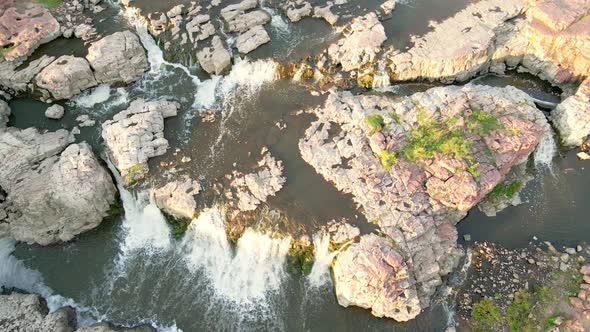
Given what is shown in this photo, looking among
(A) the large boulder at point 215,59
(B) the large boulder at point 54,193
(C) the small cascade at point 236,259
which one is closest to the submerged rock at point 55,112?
(B) the large boulder at point 54,193

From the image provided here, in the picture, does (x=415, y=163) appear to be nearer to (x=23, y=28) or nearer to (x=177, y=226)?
(x=177, y=226)

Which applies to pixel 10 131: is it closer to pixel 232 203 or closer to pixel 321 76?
pixel 232 203

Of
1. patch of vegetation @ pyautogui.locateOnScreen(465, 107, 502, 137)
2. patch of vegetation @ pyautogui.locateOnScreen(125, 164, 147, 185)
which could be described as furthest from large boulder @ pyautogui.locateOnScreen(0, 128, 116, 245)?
patch of vegetation @ pyautogui.locateOnScreen(465, 107, 502, 137)

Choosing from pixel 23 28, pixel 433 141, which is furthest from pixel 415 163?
pixel 23 28

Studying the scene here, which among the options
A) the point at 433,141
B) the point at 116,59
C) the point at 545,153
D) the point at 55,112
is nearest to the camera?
the point at 433,141

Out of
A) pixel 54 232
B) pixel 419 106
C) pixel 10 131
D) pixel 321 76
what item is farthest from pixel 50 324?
pixel 419 106

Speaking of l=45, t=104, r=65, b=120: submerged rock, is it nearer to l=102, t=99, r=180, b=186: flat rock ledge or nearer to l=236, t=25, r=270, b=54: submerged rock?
l=102, t=99, r=180, b=186: flat rock ledge
